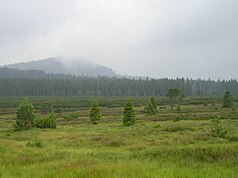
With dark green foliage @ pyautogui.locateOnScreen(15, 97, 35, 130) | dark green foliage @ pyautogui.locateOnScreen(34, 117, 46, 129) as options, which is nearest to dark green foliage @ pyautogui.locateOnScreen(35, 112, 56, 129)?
dark green foliage @ pyautogui.locateOnScreen(34, 117, 46, 129)

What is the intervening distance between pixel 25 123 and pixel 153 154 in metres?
32.4

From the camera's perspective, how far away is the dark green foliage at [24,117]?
44.8 m

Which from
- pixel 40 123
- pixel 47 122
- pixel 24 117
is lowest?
pixel 40 123

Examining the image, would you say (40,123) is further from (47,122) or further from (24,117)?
(24,117)

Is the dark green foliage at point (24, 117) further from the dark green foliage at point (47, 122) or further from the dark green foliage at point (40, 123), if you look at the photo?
the dark green foliage at point (40, 123)

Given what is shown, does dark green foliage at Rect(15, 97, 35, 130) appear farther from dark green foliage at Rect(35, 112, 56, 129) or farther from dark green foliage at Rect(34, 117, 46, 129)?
dark green foliage at Rect(34, 117, 46, 129)

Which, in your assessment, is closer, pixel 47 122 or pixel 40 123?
pixel 47 122

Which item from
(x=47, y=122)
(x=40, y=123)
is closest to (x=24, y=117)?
(x=47, y=122)

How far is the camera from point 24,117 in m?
45.4

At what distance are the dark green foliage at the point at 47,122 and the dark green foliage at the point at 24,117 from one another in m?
2.14

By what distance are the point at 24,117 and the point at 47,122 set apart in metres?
3.54

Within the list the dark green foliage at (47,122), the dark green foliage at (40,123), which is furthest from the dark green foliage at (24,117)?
the dark green foliage at (40,123)

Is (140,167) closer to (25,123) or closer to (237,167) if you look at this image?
(237,167)

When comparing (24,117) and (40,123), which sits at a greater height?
(24,117)
